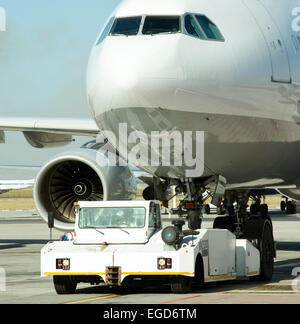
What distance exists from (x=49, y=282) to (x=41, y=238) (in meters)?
15.3

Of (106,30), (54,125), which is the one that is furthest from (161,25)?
(54,125)

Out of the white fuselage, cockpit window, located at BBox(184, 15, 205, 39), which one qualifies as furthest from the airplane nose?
cockpit window, located at BBox(184, 15, 205, 39)

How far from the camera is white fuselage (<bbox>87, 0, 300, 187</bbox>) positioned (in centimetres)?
1061

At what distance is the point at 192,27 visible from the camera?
11.2 meters

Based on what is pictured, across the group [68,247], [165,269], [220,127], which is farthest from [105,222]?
[220,127]

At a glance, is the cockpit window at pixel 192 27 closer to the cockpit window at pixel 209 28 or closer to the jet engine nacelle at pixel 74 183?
the cockpit window at pixel 209 28

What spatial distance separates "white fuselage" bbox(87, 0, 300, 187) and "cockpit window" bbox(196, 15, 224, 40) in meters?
0.08

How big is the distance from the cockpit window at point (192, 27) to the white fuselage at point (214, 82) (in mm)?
103

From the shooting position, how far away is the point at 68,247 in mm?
11961

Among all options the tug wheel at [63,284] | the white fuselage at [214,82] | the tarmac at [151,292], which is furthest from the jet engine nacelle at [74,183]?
the tug wheel at [63,284]

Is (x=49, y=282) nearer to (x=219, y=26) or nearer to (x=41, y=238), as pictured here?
(x=219, y=26)

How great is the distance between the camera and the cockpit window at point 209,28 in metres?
11.2

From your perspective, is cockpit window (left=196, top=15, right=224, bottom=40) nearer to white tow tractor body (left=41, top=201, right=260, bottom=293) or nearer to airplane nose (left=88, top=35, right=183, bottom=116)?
airplane nose (left=88, top=35, right=183, bottom=116)

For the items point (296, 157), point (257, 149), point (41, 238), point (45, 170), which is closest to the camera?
A: point (257, 149)
